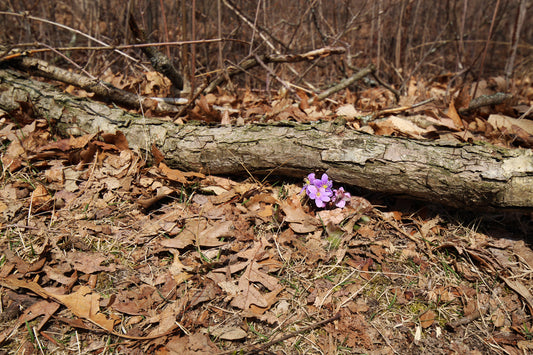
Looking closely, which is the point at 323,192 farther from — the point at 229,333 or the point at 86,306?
the point at 86,306

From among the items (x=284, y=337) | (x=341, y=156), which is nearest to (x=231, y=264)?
(x=284, y=337)

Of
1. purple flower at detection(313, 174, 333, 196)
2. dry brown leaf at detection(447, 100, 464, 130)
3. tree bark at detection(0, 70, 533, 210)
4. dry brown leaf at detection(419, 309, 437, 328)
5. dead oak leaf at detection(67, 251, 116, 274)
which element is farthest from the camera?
dry brown leaf at detection(447, 100, 464, 130)

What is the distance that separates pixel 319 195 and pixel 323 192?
35 mm

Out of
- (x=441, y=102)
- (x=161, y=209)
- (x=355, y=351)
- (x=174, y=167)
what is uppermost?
(x=441, y=102)

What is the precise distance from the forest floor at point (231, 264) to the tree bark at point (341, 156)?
159 millimetres

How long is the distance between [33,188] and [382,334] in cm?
253

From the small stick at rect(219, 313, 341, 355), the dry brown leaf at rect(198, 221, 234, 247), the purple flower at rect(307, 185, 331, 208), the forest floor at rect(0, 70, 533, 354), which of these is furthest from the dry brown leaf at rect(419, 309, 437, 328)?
the dry brown leaf at rect(198, 221, 234, 247)

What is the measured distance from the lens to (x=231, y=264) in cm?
196

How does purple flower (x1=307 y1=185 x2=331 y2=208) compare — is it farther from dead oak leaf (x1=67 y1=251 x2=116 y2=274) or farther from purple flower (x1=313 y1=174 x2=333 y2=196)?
dead oak leaf (x1=67 y1=251 x2=116 y2=274)

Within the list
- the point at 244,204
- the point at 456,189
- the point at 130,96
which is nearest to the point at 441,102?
the point at 456,189

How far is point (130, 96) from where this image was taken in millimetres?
3088

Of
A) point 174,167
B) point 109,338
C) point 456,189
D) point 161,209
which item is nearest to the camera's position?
point 109,338

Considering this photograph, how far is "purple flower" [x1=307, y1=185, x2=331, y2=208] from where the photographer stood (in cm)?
218

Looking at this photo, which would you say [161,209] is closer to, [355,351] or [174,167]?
[174,167]
